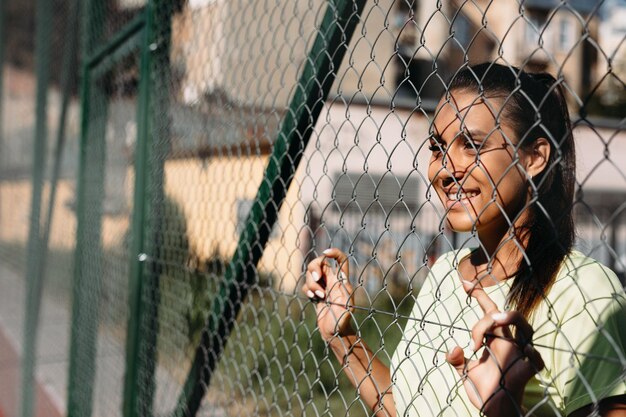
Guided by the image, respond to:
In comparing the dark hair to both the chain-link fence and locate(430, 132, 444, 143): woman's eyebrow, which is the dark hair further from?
locate(430, 132, 444, 143): woman's eyebrow

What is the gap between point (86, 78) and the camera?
3664mm

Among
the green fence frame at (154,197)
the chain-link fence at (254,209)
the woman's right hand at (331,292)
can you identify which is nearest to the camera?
the chain-link fence at (254,209)

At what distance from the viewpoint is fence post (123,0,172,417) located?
8.98 feet

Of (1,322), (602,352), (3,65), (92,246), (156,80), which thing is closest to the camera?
(602,352)

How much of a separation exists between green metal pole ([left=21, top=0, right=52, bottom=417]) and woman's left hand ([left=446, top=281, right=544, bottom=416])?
13.2ft

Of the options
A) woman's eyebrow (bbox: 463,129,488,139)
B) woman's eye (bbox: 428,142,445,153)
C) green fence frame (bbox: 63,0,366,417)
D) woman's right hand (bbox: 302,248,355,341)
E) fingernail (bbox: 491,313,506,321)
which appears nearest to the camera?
fingernail (bbox: 491,313,506,321)

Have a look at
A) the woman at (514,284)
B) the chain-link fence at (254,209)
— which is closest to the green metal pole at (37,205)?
the chain-link fence at (254,209)

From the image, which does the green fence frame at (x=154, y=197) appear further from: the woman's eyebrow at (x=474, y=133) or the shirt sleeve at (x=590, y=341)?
the shirt sleeve at (x=590, y=341)

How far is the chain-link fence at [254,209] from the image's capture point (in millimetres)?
1091

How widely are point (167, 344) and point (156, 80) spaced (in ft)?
3.45

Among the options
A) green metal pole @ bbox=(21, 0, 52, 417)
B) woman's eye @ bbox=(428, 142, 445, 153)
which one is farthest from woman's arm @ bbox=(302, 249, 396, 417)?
green metal pole @ bbox=(21, 0, 52, 417)

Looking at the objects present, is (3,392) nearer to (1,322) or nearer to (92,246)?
(1,322)

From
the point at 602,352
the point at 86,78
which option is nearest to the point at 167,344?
the point at 86,78

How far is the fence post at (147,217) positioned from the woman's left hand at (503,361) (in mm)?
1918
